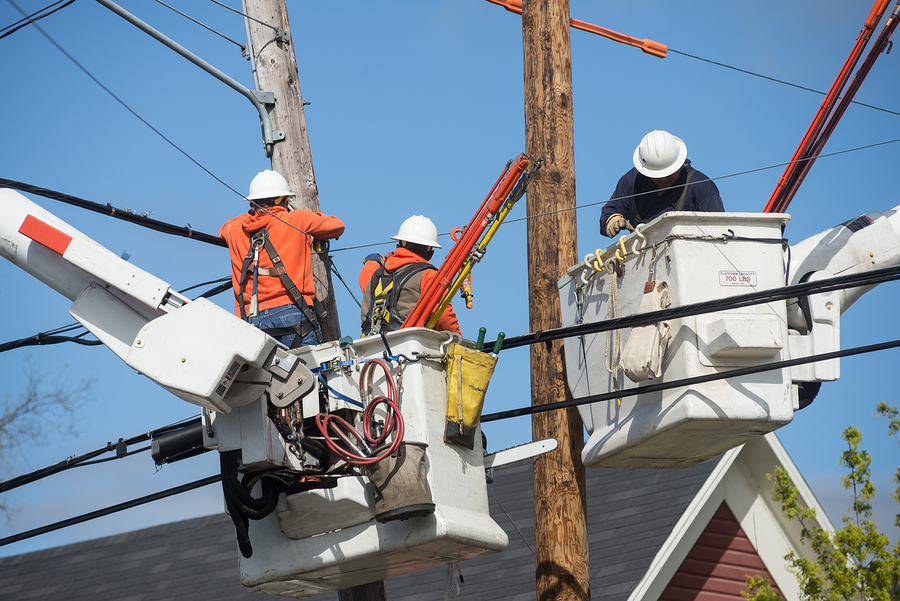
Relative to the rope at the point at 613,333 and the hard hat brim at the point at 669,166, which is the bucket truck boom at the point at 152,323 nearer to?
the rope at the point at 613,333

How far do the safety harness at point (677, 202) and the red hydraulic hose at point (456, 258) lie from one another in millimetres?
997

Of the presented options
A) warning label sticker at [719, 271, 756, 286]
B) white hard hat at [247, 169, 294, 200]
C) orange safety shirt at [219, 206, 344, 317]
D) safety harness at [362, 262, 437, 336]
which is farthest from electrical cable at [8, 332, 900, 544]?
white hard hat at [247, 169, 294, 200]

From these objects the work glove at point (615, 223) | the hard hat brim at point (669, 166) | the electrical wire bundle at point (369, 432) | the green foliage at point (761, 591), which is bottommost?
the green foliage at point (761, 591)

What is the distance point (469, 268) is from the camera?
23.6 feet

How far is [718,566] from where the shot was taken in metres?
10.4

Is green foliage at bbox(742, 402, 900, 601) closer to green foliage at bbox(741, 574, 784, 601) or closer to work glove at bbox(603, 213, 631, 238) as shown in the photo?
green foliage at bbox(741, 574, 784, 601)

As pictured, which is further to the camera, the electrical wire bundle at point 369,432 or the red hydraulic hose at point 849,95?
the red hydraulic hose at point 849,95

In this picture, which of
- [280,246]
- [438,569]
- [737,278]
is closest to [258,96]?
[280,246]

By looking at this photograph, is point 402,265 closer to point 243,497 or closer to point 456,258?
point 456,258

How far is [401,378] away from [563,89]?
8.34ft

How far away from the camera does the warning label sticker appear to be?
6305 millimetres

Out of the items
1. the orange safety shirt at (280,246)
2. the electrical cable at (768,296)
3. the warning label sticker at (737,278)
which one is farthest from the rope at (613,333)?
the orange safety shirt at (280,246)

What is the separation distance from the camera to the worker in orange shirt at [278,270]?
7145 mm

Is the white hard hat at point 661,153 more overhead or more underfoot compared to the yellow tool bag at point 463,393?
more overhead
